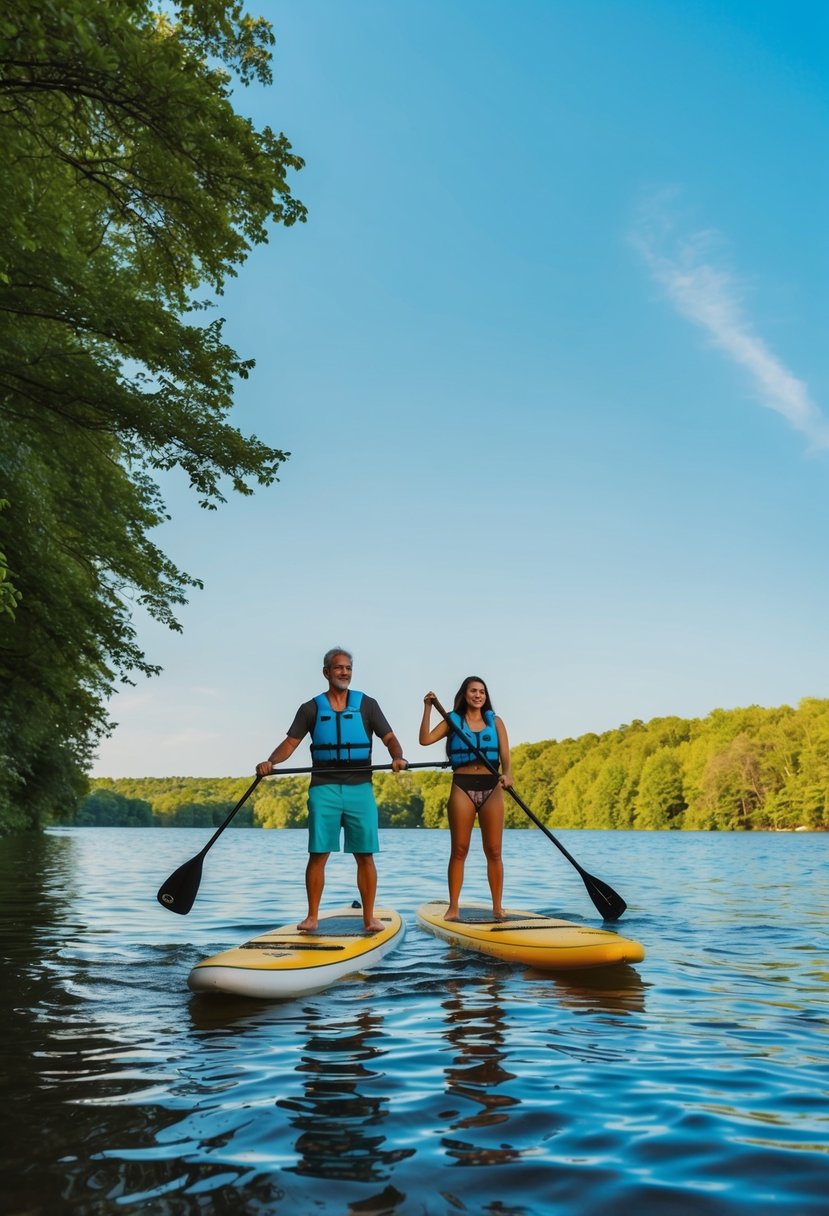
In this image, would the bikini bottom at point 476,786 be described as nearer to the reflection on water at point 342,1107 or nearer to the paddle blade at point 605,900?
the paddle blade at point 605,900

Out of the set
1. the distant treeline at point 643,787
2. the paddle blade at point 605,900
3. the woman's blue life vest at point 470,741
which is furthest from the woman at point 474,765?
the distant treeline at point 643,787

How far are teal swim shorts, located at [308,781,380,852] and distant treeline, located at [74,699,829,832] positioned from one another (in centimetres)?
3793

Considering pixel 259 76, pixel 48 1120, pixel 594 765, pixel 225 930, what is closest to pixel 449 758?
pixel 225 930

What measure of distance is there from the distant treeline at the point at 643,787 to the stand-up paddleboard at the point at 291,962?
37.6m

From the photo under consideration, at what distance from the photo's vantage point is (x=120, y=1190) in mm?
3223

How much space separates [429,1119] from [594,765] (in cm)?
11161

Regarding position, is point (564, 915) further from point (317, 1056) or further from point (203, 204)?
point (203, 204)

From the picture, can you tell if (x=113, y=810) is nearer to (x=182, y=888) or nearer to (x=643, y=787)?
(x=643, y=787)

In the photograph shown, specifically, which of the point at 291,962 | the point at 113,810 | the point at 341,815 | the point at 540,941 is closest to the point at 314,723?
the point at 341,815

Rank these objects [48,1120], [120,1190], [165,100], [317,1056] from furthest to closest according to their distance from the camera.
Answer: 1. [165,100]
2. [317,1056]
3. [48,1120]
4. [120,1190]

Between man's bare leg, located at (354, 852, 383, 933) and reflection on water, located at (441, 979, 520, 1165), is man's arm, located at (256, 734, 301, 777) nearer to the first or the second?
man's bare leg, located at (354, 852, 383, 933)

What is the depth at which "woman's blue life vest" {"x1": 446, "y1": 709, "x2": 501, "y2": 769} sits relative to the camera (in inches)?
356

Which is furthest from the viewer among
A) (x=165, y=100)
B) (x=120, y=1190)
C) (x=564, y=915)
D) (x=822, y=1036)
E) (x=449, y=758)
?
(x=564, y=915)

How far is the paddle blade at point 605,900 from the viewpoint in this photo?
10062 millimetres
